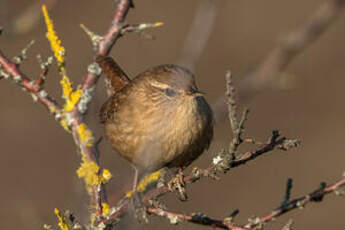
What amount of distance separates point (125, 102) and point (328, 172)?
18.5 feet

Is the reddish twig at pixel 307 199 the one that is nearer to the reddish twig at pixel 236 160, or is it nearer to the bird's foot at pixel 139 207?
the reddish twig at pixel 236 160

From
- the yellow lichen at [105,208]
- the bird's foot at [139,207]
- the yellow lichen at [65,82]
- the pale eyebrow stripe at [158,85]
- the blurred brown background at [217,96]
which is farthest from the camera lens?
the blurred brown background at [217,96]

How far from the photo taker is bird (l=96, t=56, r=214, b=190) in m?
3.68

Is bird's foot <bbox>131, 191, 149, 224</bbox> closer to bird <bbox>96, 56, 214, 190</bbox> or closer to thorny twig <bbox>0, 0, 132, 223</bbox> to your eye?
thorny twig <bbox>0, 0, 132, 223</bbox>

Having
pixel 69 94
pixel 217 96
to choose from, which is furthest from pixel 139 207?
pixel 217 96

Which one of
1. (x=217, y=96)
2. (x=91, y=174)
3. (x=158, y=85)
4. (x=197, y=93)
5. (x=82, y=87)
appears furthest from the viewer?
(x=217, y=96)

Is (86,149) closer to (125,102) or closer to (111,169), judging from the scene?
(111,169)

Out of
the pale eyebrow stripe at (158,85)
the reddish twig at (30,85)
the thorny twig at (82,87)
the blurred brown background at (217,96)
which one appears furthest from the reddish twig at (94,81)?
the blurred brown background at (217,96)

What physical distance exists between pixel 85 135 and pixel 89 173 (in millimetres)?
220

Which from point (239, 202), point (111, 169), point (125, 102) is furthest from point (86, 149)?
point (239, 202)

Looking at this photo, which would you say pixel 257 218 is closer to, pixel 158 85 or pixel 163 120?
pixel 163 120

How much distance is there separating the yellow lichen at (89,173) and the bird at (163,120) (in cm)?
77

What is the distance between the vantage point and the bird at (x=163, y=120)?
145 inches

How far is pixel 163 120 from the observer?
382 cm
